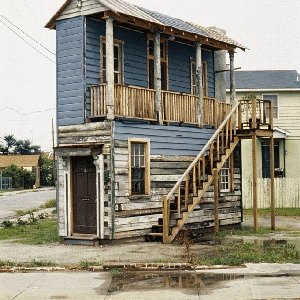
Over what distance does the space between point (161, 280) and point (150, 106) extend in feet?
26.1

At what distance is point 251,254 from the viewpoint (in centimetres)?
1394

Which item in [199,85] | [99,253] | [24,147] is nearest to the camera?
[99,253]

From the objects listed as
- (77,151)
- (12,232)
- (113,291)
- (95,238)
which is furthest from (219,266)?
Answer: (12,232)

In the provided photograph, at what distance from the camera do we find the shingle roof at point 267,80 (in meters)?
34.8

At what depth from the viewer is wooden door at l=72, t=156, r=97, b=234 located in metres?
17.4

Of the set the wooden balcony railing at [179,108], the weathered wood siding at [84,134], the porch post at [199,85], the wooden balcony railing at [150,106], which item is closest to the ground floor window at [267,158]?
the wooden balcony railing at [150,106]

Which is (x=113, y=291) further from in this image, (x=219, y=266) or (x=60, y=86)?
(x=60, y=86)

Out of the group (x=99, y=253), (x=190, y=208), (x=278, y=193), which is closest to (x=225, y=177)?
(x=190, y=208)

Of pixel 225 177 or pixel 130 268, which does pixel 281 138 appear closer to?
pixel 225 177

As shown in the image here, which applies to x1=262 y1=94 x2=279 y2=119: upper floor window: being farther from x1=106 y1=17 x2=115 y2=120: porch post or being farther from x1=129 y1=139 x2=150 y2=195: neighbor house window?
x1=106 y1=17 x2=115 y2=120: porch post

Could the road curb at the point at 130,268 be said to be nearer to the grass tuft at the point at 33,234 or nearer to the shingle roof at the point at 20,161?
the grass tuft at the point at 33,234

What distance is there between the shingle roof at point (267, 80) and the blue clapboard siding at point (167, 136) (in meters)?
15.3

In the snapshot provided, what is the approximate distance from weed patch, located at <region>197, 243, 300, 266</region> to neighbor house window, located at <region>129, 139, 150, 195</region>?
11.2 ft

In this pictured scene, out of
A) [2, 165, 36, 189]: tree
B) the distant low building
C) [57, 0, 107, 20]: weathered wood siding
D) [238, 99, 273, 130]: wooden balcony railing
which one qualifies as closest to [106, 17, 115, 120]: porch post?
[57, 0, 107, 20]: weathered wood siding
